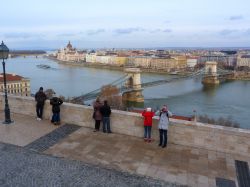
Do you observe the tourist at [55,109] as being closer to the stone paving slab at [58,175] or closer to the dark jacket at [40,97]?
the dark jacket at [40,97]

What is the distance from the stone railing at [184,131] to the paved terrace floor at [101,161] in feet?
0.31

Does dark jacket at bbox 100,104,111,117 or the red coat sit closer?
the red coat

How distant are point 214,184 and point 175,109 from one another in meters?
19.0

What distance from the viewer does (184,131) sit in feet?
13.2

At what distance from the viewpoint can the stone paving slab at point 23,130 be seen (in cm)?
414

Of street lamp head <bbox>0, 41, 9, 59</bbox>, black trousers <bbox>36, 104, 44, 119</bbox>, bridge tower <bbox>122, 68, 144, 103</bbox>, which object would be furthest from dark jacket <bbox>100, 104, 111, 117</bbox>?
bridge tower <bbox>122, 68, 144, 103</bbox>

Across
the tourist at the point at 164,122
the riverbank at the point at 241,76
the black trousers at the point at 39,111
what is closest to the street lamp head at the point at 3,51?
the black trousers at the point at 39,111

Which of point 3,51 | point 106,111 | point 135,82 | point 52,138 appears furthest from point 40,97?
point 135,82

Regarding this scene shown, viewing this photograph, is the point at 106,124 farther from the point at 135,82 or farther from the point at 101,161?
the point at 135,82

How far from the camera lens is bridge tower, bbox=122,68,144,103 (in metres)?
28.6

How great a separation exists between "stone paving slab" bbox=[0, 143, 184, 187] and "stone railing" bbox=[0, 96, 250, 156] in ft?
3.64

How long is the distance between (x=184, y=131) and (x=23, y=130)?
7.53 feet

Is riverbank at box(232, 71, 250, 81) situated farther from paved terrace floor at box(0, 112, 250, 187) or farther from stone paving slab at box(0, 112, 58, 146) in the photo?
paved terrace floor at box(0, 112, 250, 187)

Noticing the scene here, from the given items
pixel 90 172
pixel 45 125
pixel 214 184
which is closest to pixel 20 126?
pixel 45 125
